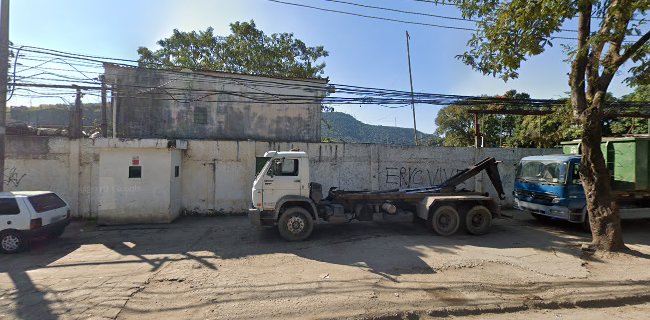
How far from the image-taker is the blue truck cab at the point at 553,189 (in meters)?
9.06

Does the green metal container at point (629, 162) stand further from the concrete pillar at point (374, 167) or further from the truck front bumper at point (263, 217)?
the truck front bumper at point (263, 217)

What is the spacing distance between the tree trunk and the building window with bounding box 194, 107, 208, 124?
14181 millimetres

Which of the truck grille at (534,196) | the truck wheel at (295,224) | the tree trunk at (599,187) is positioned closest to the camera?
the tree trunk at (599,187)

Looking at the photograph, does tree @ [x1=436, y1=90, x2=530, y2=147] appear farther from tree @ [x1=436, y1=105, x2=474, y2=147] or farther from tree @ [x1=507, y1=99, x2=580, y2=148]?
tree @ [x1=507, y1=99, x2=580, y2=148]

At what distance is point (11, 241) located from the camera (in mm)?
7422

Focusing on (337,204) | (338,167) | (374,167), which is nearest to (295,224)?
(337,204)

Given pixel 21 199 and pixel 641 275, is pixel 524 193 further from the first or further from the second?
pixel 21 199

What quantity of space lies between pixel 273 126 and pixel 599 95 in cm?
1250

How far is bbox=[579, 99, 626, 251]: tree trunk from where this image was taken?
7.09m

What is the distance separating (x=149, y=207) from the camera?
1088 centimetres

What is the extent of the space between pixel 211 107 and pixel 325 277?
1225 centimetres

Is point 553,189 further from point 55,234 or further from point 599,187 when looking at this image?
point 55,234

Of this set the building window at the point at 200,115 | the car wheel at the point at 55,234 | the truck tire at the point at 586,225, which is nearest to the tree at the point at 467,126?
the truck tire at the point at 586,225

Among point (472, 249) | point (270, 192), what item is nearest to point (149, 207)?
point (270, 192)
